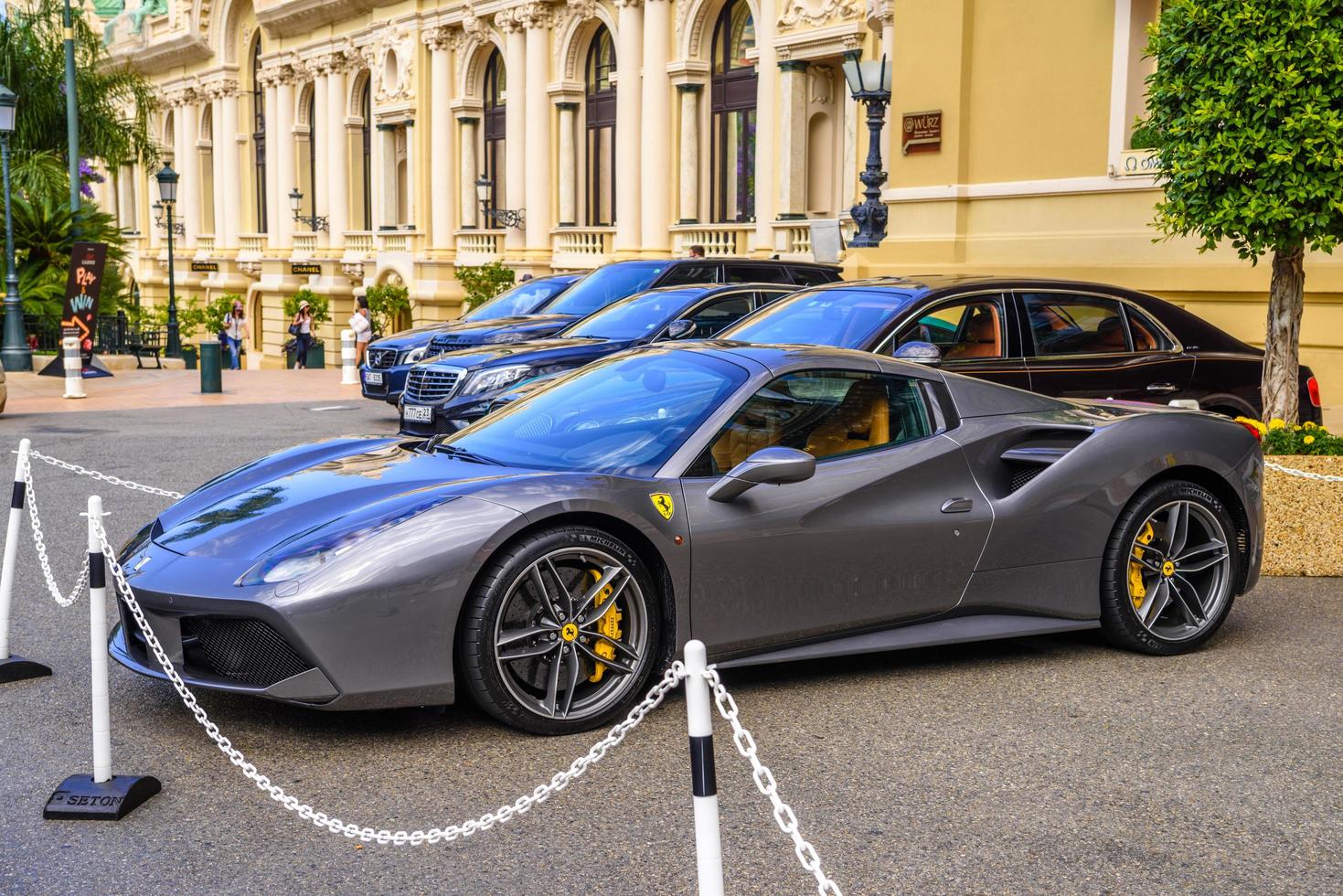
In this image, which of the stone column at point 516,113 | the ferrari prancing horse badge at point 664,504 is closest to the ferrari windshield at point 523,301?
the ferrari prancing horse badge at point 664,504

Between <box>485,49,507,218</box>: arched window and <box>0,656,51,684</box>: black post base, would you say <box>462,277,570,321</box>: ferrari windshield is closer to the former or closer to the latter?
<box>0,656,51,684</box>: black post base

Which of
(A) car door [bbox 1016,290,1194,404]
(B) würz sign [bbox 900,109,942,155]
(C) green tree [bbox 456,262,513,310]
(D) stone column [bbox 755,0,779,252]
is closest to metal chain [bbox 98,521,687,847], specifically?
(A) car door [bbox 1016,290,1194,404]

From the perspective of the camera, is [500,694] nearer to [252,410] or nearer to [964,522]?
[964,522]

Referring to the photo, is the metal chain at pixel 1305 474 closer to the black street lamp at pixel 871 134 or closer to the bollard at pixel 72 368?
the black street lamp at pixel 871 134

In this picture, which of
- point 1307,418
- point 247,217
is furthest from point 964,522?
point 247,217

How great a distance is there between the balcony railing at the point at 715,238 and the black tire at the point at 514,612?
25.9 meters

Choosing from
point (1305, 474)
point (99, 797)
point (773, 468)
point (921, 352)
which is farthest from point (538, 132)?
point (99, 797)

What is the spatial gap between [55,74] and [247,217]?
69.5 ft

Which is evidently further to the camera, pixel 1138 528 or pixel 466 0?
pixel 466 0

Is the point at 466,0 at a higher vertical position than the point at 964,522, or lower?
higher

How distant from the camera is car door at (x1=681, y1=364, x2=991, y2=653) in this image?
5.55 m

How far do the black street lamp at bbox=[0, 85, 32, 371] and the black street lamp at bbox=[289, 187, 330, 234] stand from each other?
76.7 feet

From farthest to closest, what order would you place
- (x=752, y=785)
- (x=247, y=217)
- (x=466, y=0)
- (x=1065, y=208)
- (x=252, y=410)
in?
(x=247, y=217), (x=466, y=0), (x=252, y=410), (x=1065, y=208), (x=752, y=785)

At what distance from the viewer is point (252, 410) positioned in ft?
64.3
